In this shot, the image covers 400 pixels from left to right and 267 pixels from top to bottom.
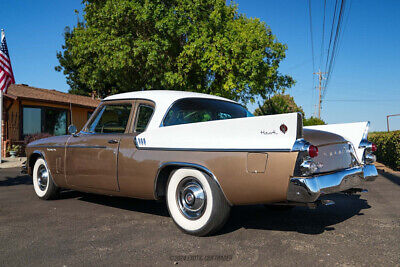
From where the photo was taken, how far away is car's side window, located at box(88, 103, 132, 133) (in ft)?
14.5

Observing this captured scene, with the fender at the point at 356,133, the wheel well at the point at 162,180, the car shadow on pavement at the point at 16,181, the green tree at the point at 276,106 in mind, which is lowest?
the car shadow on pavement at the point at 16,181

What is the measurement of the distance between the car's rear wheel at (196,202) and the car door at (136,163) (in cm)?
31

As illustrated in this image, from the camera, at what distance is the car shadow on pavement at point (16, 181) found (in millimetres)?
7555

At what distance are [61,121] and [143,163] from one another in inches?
644

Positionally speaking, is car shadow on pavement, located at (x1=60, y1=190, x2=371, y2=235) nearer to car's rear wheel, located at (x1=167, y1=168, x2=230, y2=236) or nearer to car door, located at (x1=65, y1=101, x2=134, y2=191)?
car's rear wheel, located at (x1=167, y1=168, x2=230, y2=236)

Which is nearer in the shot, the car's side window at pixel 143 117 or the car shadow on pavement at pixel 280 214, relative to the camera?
the car shadow on pavement at pixel 280 214

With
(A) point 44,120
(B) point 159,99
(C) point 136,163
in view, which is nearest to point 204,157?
Answer: (C) point 136,163

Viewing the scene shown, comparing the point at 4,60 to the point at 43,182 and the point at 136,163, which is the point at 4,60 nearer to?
the point at 43,182

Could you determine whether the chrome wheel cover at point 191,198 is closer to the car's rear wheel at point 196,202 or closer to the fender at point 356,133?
the car's rear wheel at point 196,202

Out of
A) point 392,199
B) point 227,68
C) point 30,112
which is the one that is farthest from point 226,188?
point 30,112

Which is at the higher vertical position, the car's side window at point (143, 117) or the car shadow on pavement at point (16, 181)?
the car's side window at point (143, 117)

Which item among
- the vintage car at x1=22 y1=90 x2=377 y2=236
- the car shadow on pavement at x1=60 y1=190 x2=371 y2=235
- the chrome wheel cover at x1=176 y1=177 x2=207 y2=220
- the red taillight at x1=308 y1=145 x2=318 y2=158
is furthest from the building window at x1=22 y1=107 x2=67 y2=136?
the red taillight at x1=308 y1=145 x2=318 y2=158

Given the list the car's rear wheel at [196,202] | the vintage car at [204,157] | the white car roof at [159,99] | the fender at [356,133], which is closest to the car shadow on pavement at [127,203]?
the vintage car at [204,157]

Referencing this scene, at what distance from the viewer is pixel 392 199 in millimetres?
5609
